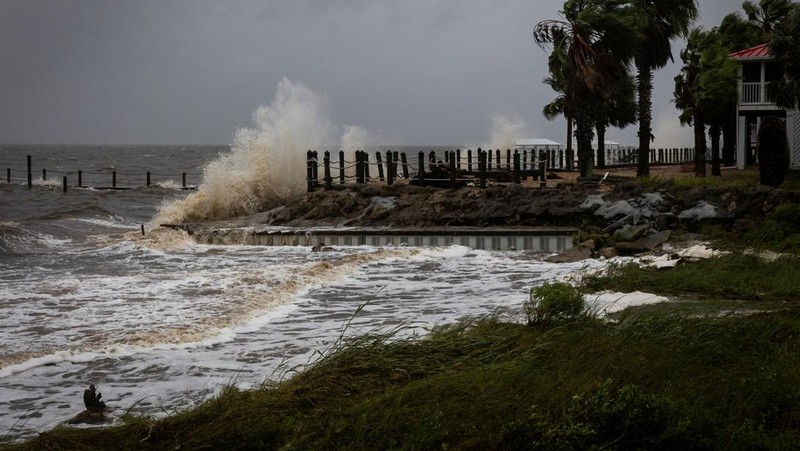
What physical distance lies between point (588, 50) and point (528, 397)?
26.6 meters

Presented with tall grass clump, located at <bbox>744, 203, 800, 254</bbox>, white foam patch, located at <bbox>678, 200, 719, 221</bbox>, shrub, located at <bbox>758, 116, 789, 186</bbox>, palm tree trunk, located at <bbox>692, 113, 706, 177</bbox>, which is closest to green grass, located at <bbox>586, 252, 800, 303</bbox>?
tall grass clump, located at <bbox>744, 203, 800, 254</bbox>

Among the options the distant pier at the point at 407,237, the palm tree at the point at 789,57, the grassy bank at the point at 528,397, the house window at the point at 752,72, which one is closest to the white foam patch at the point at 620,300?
the grassy bank at the point at 528,397

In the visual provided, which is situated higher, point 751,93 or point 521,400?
point 751,93

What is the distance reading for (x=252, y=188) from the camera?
108ft

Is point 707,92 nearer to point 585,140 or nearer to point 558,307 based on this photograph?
point 585,140

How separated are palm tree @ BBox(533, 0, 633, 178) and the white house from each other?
5.86m

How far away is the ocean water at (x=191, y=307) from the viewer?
8.49 metres

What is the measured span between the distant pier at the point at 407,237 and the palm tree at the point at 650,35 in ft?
45.4

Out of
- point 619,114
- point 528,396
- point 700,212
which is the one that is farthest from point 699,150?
point 528,396

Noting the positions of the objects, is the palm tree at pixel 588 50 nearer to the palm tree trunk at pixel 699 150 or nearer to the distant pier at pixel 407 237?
the palm tree trunk at pixel 699 150

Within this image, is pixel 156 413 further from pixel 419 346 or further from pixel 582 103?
pixel 582 103

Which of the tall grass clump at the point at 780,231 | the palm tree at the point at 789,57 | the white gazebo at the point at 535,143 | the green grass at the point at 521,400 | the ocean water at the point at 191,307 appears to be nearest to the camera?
the green grass at the point at 521,400

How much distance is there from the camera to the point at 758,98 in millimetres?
35969

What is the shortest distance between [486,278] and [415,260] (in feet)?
10.8
